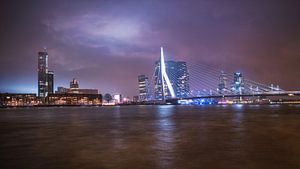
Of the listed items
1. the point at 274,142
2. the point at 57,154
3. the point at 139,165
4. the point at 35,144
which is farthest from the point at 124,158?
the point at 274,142

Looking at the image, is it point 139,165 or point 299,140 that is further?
point 299,140

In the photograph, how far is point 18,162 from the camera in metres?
15.1

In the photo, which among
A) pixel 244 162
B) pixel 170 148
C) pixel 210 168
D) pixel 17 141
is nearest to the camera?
pixel 210 168

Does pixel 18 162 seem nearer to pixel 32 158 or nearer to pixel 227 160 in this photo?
pixel 32 158

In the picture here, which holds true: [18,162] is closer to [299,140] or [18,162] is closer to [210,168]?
[210,168]

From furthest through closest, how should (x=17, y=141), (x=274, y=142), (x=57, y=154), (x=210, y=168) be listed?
(x=17, y=141) < (x=274, y=142) < (x=57, y=154) < (x=210, y=168)

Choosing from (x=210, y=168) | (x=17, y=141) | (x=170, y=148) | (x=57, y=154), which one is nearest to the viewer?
(x=210, y=168)

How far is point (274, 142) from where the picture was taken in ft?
69.4

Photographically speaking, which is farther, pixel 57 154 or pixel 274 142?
pixel 274 142

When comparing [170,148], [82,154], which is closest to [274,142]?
[170,148]

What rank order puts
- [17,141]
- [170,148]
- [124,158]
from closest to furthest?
[124,158] → [170,148] → [17,141]

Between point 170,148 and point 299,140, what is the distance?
8459 mm

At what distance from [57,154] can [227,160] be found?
807cm

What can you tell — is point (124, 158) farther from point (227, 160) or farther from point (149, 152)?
point (227, 160)
